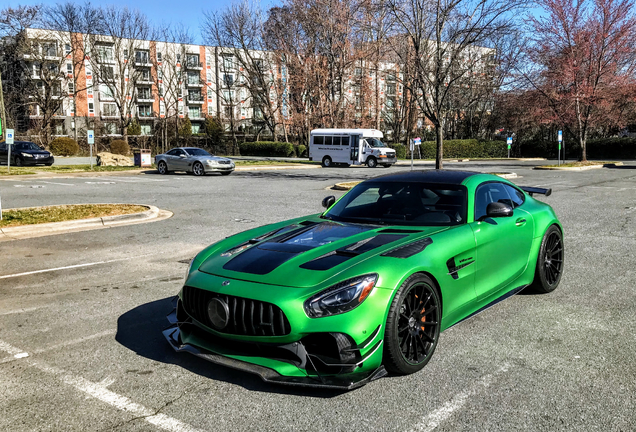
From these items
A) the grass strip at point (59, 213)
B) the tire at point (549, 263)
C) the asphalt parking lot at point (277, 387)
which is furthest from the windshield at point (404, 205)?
the grass strip at point (59, 213)

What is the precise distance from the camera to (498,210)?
4793mm

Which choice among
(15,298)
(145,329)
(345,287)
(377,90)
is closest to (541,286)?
(345,287)

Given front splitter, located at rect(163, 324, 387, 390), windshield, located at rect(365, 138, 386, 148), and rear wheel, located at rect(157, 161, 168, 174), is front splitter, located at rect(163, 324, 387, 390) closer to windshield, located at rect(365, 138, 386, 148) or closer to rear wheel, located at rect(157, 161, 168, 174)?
rear wheel, located at rect(157, 161, 168, 174)

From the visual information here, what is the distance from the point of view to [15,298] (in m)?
5.96

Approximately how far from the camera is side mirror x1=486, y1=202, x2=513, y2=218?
189 inches

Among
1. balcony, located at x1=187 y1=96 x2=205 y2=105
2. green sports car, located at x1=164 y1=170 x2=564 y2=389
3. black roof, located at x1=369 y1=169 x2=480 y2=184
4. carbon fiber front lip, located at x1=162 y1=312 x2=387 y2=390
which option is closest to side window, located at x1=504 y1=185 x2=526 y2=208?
green sports car, located at x1=164 y1=170 x2=564 y2=389

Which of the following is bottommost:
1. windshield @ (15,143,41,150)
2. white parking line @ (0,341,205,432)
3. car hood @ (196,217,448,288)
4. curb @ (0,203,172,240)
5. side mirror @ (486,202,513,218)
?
white parking line @ (0,341,205,432)

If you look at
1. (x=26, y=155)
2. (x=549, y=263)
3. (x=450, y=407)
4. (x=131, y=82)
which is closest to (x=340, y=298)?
(x=450, y=407)

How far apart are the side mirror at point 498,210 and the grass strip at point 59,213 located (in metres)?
9.09

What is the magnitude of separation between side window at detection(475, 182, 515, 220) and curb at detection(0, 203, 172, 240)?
8.36 m

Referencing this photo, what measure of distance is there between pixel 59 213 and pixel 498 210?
10.3m

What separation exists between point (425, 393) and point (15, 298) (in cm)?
473

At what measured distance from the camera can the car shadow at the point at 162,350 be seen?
11.8ft

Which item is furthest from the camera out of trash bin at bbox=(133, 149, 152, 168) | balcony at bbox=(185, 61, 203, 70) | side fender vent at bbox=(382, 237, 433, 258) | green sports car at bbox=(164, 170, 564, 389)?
balcony at bbox=(185, 61, 203, 70)
